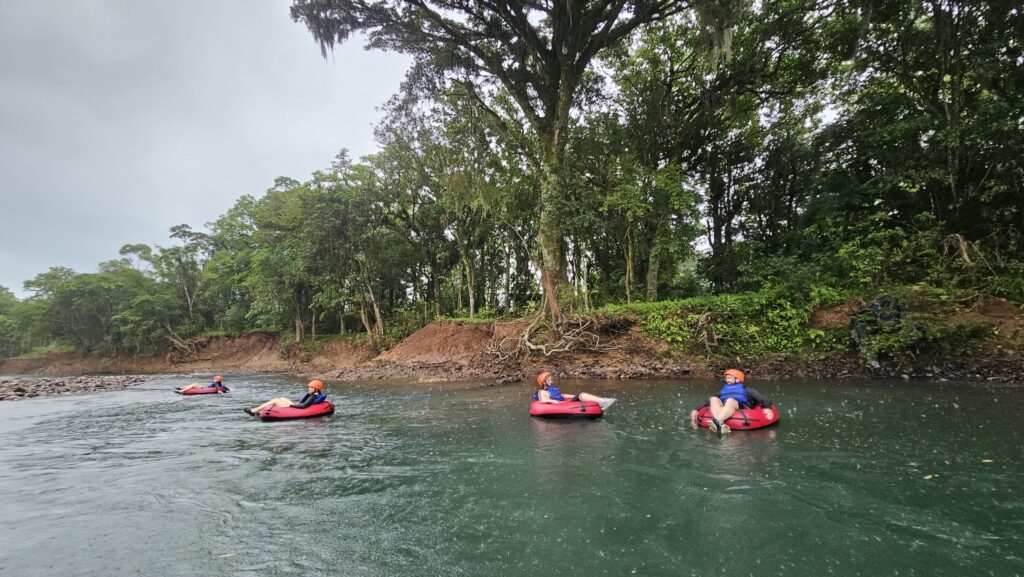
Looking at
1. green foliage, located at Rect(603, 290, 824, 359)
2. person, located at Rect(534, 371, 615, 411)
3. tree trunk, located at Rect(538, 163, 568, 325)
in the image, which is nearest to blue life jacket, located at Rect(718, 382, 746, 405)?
person, located at Rect(534, 371, 615, 411)

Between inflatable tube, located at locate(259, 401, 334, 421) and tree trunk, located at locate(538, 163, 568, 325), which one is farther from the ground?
tree trunk, located at locate(538, 163, 568, 325)

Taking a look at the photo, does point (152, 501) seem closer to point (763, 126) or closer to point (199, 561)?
point (199, 561)

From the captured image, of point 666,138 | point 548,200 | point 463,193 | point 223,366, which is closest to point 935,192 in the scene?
point 666,138

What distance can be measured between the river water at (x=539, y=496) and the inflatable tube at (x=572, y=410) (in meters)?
0.32

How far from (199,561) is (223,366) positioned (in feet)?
125

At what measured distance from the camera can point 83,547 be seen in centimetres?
465

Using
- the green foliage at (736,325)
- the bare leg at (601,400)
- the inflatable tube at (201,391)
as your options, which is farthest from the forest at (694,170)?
the inflatable tube at (201,391)

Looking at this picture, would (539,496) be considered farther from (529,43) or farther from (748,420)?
(529,43)

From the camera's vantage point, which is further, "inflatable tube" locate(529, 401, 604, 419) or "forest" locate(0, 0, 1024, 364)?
"forest" locate(0, 0, 1024, 364)

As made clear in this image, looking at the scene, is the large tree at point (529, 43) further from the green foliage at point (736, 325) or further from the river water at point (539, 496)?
the river water at point (539, 496)

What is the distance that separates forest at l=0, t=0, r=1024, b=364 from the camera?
47.1ft

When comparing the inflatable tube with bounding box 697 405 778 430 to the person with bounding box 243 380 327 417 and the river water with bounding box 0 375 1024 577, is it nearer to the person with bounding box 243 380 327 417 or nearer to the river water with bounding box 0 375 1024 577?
the river water with bounding box 0 375 1024 577

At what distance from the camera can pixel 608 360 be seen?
1803 centimetres

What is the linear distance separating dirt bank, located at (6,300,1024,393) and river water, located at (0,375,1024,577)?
2.56 metres
